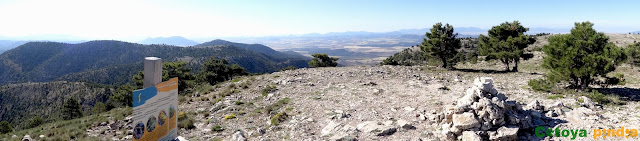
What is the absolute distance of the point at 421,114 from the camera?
1133cm

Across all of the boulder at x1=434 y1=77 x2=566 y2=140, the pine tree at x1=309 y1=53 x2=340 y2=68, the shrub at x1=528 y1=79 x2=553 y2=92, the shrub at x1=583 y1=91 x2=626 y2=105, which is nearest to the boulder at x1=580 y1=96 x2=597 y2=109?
the shrub at x1=583 y1=91 x2=626 y2=105

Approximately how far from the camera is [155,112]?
739 centimetres

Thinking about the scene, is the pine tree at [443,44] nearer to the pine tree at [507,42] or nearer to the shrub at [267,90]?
the pine tree at [507,42]

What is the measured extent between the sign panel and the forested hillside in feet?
337

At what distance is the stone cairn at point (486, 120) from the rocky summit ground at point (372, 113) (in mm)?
35

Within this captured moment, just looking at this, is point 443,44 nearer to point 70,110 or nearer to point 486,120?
point 486,120

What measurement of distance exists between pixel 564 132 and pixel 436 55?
2526cm

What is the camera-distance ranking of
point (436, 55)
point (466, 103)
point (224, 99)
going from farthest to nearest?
1. point (436, 55)
2. point (224, 99)
3. point (466, 103)

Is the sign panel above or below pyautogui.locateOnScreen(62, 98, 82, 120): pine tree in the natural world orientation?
above

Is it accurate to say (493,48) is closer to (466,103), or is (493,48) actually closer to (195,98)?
(466,103)

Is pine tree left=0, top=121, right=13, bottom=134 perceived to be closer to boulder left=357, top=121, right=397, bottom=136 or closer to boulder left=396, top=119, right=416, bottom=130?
boulder left=357, top=121, right=397, bottom=136

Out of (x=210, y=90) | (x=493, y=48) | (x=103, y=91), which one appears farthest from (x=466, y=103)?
(x=103, y=91)

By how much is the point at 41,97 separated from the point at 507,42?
5458 inches

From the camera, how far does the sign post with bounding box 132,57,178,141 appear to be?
6840 millimetres
